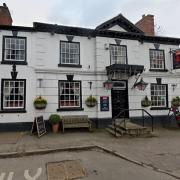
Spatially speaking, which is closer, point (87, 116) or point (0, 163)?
point (0, 163)

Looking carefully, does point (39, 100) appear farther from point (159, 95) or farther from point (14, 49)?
point (159, 95)

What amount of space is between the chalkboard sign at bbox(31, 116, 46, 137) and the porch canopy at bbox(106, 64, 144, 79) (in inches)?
210

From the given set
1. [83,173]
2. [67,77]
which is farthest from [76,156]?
[67,77]

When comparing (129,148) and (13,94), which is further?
(13,94)

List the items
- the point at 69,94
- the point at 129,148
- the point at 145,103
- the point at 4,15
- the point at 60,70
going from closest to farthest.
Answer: the point at 129,148
the point at 60,70
the point at 69,94
the point at 145,103
the point at 4,15

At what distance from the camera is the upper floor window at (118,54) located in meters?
14.4

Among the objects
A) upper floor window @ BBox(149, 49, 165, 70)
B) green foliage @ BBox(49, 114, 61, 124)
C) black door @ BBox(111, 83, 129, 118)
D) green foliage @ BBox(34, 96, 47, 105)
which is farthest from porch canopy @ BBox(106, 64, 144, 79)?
green foliage @ BBox(34, 96, 47, 105)

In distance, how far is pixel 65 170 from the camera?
6.13 m

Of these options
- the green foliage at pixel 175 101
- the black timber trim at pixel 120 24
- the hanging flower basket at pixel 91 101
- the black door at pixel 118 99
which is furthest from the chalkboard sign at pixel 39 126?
the green foliage at pixel 175 101

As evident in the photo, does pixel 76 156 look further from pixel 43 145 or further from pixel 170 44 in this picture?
pixel 170 44

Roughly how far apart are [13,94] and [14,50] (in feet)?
9.09

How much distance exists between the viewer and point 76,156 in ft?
24.7

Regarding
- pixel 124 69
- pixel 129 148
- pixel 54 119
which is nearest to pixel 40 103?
pixel 54 119

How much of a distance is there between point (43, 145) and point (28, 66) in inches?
233
